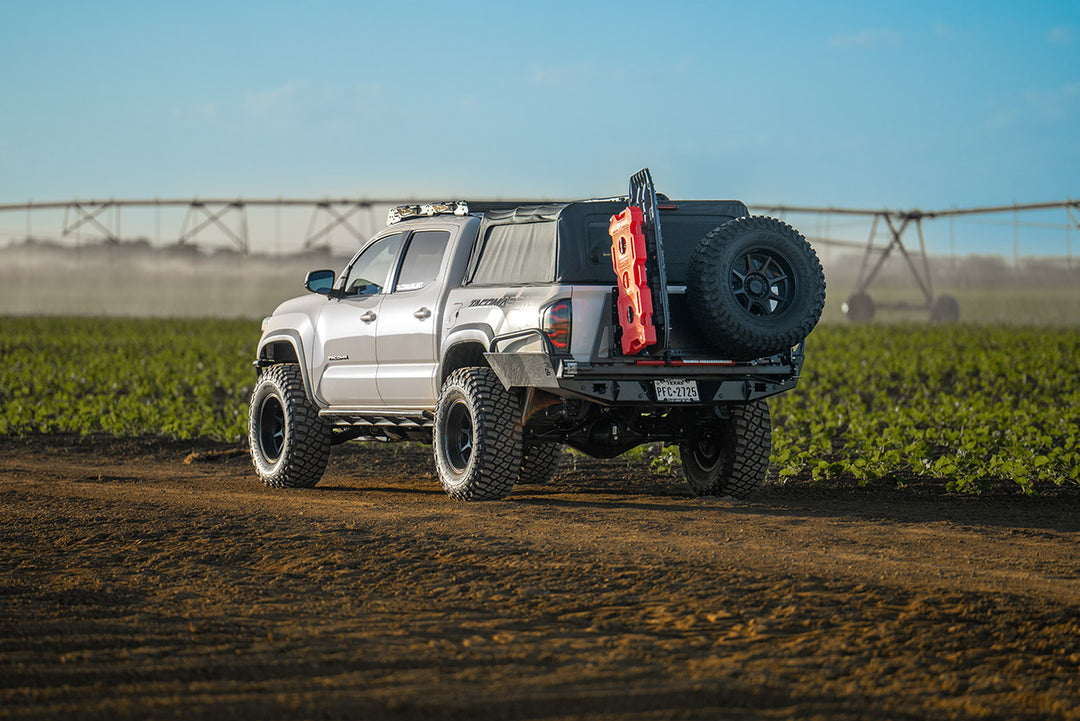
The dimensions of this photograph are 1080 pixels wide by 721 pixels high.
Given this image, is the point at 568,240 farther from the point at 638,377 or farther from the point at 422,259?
the point at 422,259

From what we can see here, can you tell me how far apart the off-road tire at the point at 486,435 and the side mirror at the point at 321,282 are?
203 centimetres

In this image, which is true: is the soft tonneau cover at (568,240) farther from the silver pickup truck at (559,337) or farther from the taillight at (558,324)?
the taillight at (558,324)

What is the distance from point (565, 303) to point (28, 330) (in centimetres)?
4227

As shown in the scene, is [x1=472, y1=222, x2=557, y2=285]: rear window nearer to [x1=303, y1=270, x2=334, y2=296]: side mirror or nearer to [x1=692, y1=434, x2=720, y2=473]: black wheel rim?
[x1=303, y1=270, x2=334, y2=296]: side mirror

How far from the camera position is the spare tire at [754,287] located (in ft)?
30.8

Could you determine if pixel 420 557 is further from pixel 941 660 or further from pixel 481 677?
pixel 941 660

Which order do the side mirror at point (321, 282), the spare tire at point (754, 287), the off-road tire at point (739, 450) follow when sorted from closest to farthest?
the spare tire at point (754, 287)
the off-road tire at point (739, 450)
the side mirror at point (321, 282)

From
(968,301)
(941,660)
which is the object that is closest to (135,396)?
(941,660)

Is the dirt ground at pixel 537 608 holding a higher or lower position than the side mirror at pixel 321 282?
lower

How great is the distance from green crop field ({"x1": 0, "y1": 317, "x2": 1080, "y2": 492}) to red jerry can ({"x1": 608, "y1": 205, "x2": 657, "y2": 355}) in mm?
3305

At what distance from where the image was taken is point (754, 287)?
9617mm

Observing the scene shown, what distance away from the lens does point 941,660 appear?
5555 millimetres

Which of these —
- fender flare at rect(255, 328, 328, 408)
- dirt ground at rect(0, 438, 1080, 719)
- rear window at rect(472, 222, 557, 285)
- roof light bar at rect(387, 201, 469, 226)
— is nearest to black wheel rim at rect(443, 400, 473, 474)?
dirt ground at rect(0, 438, 1080, 719)

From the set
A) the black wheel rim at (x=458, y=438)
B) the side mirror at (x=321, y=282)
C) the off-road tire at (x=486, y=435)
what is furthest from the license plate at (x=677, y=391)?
the side mirror at (x=321, y=282)
